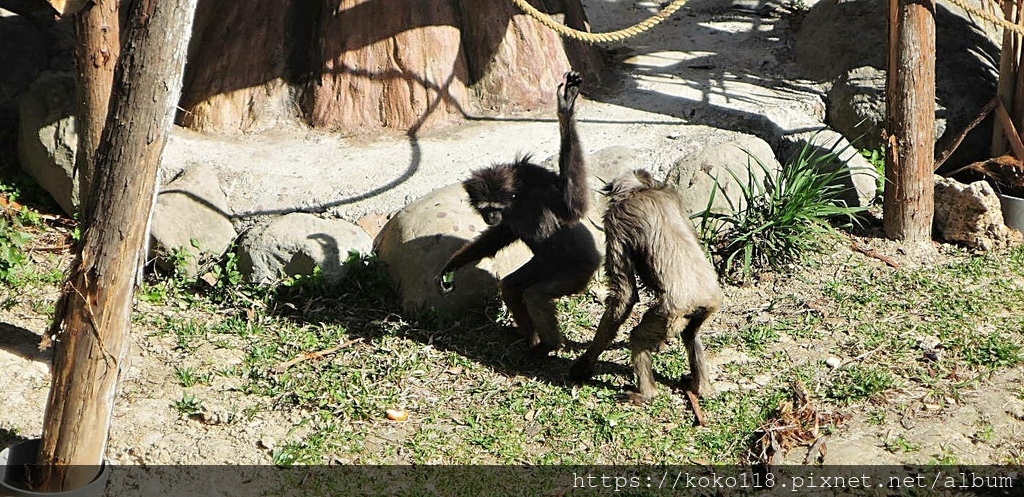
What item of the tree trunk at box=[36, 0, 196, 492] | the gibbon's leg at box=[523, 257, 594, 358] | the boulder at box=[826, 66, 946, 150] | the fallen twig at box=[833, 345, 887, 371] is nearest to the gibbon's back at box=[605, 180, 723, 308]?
the gibbon's leg at box=[523, 257, 594, 358]

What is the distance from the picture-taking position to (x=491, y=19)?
30.9ft

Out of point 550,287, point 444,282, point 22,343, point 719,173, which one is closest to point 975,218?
point 719,173

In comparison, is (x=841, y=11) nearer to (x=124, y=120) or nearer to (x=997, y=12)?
(x=997, y=12)

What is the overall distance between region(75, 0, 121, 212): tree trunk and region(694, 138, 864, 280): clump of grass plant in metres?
4.74

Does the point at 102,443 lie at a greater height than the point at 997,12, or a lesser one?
lesser

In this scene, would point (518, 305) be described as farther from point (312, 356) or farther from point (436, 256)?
point (312, 356)

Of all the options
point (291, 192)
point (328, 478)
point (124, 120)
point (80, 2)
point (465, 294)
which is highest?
point (80, 2)

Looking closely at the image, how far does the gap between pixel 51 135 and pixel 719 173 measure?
233 inches

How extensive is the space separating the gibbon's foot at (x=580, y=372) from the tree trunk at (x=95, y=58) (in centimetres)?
353

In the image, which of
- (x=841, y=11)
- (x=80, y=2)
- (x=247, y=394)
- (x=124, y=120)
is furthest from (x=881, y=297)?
(x=80, y=2)

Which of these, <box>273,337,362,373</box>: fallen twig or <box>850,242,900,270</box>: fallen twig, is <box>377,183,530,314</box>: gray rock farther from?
<box>850,242,900,270</box>: fallen twig

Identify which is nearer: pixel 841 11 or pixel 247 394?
pixel 247 394

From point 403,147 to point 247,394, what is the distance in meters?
3.27

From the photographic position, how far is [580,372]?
6551 millimetres
